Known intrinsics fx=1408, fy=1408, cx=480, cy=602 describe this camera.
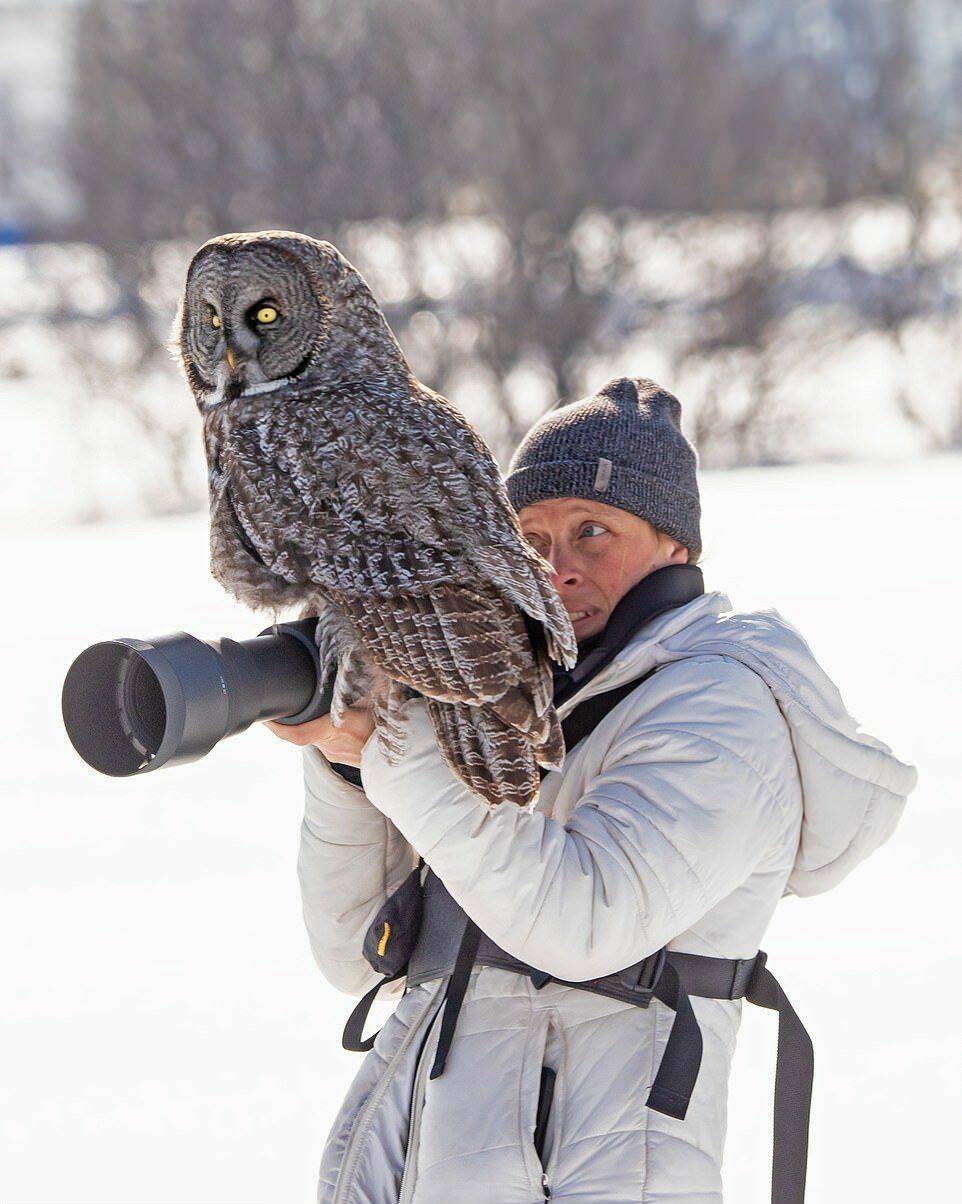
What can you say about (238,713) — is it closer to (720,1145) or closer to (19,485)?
(720,1145)

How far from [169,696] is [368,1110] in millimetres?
626

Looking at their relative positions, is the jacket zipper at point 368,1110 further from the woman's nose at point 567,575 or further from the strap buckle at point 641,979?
the woman's nose at point 567,575

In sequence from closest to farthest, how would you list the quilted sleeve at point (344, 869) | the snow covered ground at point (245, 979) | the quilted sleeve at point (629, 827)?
the quilted sleeve at point (629, 827) → the quilted sleeve at point (344, 869) → the snow covered ground at point (245, 979)

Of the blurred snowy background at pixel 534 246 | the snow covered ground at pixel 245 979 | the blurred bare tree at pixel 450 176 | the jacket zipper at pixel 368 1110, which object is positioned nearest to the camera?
the jacket zipper at pixel 368 1110

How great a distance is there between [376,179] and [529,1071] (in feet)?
29.7

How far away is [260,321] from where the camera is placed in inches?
69.6

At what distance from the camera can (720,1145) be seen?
152 centimetres

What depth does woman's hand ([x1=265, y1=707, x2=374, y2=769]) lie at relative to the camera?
139 centimetres

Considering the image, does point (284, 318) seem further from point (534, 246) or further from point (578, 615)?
point (534, 246)

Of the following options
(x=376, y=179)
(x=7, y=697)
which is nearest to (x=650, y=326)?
(x=376, y=179)

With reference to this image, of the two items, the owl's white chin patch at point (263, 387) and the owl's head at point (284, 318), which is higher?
the owl's head at point (284, 318)

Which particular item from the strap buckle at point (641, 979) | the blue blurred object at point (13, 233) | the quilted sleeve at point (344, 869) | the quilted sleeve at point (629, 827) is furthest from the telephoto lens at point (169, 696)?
the blue blurred object at point (13, 233)

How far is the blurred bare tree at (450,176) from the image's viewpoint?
31.7 ft

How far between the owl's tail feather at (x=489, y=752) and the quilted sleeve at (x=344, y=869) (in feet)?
→ 1.07
